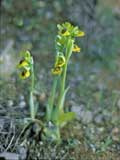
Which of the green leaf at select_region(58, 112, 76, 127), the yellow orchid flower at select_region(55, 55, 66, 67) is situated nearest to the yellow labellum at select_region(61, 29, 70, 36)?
the yellow orchid flower at select_region(55, 55, 66, 67)

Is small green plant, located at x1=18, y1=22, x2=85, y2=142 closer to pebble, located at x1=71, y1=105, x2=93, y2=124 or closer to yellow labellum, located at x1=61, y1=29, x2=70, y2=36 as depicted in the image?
yellow labellum, located at x1=61, y1=29, x2=70, y2=36

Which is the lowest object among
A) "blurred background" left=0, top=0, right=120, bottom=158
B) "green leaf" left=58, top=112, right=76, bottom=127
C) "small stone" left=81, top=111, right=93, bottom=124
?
"small stone" left=81, top=111, right=93, bottom=124

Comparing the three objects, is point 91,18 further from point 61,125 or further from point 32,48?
point 61,125

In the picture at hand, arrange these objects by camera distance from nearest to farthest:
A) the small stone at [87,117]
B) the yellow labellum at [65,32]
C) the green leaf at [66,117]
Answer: the yellow labellum at [65,32] → the green leaf at [66,117] → the small stone at [87,117]

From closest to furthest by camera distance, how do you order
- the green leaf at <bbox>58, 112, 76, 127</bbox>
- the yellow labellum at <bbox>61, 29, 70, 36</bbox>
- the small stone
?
the yellow labellum at <bbox>61, 29, 70, 36</bbox>, the green leaf at <bbox>58, 112, 76, 127</bbox>, the small stone

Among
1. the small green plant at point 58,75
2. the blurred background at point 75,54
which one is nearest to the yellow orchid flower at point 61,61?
the small green plant at point 58,75

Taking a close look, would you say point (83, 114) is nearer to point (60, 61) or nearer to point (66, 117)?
Answer: point (66, 117)

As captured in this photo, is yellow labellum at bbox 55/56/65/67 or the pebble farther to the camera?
the pebble

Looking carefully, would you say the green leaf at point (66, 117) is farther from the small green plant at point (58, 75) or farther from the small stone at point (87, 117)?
the small stone at point (87, 117)
